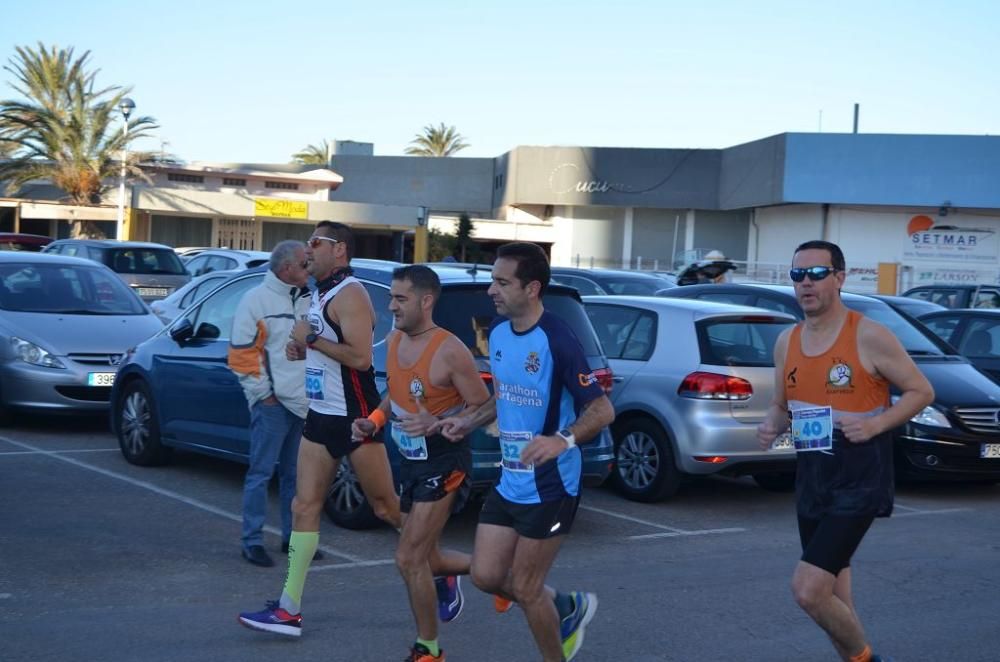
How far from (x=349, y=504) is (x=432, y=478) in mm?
3090

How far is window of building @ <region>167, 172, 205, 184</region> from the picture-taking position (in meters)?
47.8

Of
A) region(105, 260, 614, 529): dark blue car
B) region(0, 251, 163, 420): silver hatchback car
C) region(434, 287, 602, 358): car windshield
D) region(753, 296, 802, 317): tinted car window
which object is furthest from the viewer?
region(753, 296, 802, 317): tinted car window

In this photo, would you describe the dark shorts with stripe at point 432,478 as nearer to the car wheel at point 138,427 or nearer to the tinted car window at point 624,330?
the tinted car window at point 624,330

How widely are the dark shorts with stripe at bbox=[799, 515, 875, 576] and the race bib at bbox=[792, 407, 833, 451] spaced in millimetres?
293

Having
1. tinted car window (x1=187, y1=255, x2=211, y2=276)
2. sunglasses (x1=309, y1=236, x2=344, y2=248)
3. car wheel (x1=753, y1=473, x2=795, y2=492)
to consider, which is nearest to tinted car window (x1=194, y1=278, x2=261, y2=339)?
sunglasses (x1=309, y1=236, x2=344, y2=248)

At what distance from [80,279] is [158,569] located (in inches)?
267

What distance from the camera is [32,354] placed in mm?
11750

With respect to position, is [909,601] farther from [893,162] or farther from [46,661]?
[893,162]

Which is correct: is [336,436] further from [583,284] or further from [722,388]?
[583,284]

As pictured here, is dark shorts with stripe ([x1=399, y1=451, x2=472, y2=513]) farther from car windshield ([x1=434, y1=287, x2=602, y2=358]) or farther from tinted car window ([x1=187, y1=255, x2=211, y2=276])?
tinted car window ([x1=187, y1=255, x2=211, y2=276])

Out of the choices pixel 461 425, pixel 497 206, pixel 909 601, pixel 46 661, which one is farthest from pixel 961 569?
pixel 497 206

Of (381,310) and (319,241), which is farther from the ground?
(319,241)

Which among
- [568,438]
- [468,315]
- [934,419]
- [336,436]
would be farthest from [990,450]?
[568,438]

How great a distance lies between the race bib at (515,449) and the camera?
492 cm
